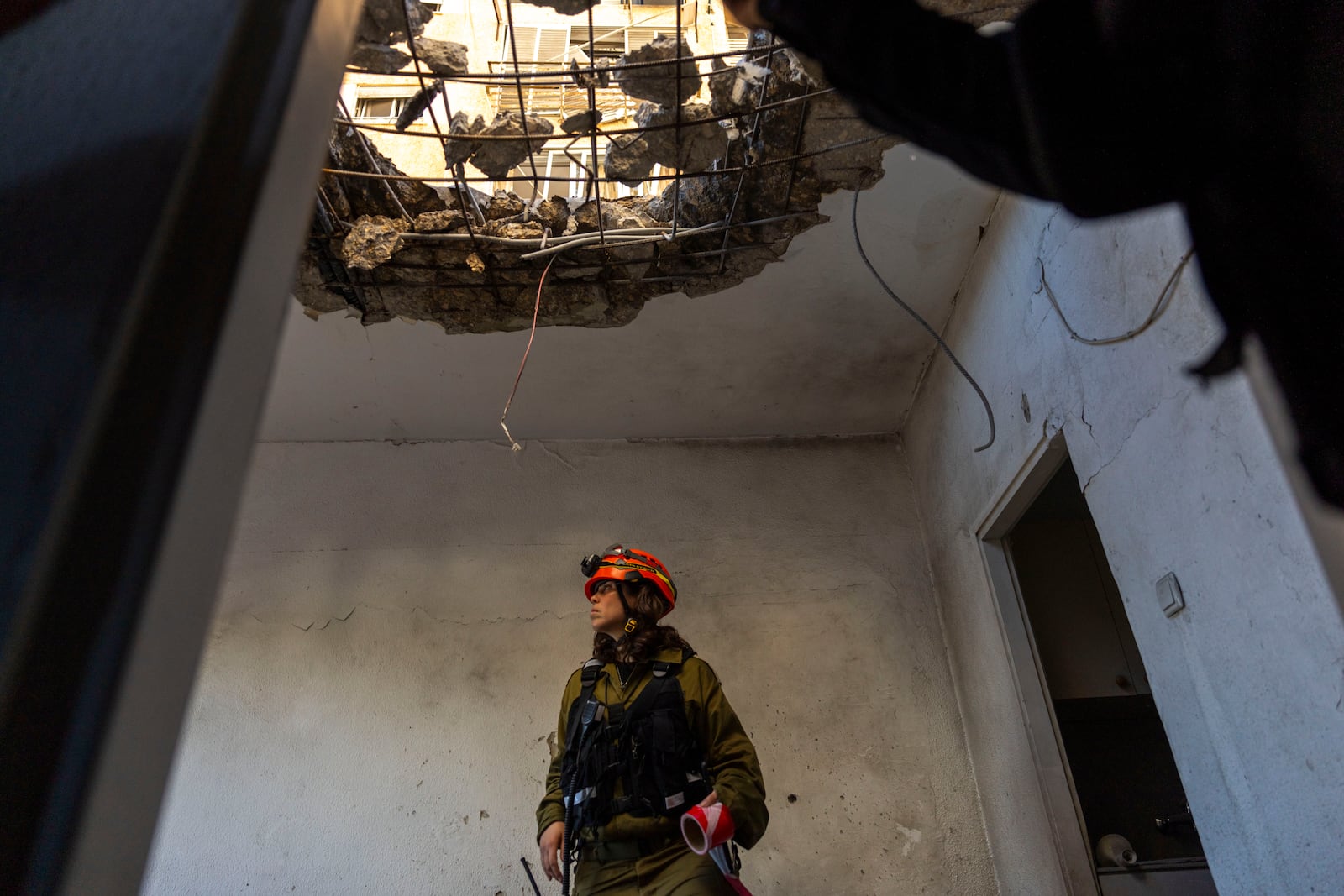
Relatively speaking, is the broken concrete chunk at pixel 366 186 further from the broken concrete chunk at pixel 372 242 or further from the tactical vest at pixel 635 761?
the tactical vest at pixel 635 761

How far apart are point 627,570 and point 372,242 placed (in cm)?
122

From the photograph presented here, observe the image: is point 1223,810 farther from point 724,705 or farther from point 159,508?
point 159,508

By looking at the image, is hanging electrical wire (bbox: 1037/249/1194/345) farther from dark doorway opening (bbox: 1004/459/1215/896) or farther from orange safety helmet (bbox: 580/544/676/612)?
orange safety helmet (bbox: 580/544/676/612)

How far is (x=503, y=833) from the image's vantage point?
2699 mm

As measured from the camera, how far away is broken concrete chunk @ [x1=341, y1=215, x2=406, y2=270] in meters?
2.45

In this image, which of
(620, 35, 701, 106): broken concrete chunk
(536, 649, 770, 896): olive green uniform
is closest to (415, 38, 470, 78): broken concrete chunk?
(620, 35, 701, 106): broken concrete chunk

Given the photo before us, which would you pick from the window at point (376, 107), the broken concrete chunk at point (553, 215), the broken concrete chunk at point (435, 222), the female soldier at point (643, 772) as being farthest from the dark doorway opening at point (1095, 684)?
the window at point (376, 107)

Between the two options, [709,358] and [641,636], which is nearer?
[641,636]

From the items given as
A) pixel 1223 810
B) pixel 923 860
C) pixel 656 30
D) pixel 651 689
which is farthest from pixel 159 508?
pixel 656 30

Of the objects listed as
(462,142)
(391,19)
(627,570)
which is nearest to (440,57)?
(391,19)

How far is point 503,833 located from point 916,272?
7.47 ft

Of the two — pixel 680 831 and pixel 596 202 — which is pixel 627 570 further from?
pixel 596 202

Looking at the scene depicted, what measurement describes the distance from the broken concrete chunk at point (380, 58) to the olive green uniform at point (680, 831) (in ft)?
5.40

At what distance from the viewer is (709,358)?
3.18 metres
